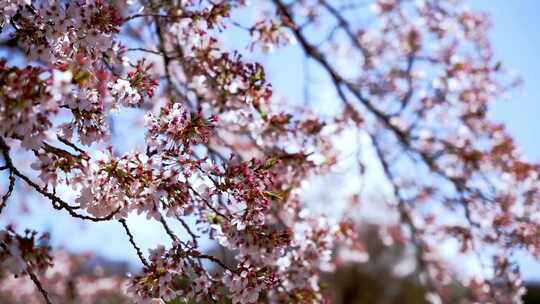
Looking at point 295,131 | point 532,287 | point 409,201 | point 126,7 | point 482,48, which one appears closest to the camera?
point 126,7

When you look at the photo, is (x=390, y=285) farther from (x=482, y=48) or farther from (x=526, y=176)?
(x=526, y=176)

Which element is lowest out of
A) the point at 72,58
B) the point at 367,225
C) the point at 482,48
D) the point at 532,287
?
the point at 72,58

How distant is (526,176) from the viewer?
5.46m

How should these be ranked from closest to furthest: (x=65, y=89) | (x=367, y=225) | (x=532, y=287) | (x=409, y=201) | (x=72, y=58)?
1. (x=65, y=89)
2. (x=72, y=58)
3. (x=409, y=201)
4. (x=532, y=287)
5. (x=367, y=225)

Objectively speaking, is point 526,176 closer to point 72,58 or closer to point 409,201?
point 409,201

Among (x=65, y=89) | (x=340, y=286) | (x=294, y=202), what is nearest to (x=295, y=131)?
(x=294, y=202)

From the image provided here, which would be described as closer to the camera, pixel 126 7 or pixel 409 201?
pixel 126 7

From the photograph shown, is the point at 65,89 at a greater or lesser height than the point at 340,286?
lesser

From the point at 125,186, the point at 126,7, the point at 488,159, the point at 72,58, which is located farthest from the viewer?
the point at 488,159

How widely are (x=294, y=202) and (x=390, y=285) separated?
17.8 metres

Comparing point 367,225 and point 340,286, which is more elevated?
point 367,225

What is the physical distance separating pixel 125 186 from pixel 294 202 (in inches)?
71.7

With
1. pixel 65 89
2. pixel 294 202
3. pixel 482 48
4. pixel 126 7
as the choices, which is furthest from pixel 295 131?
pixel 482 48

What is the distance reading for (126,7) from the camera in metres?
3.12
